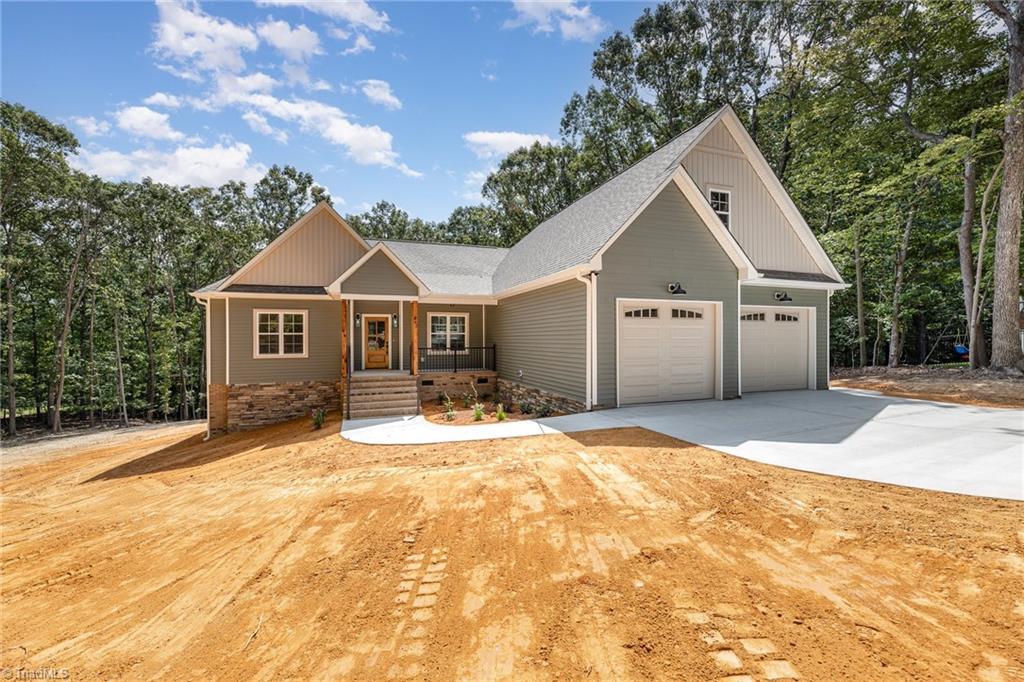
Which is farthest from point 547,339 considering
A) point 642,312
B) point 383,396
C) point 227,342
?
point 227,342

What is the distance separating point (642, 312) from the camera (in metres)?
A: 9.77

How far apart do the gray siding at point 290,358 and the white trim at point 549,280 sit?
566cm

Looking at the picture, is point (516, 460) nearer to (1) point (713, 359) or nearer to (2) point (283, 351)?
(1) point (713, 359)

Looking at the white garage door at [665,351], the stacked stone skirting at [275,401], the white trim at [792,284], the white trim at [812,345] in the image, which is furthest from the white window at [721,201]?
the stacked stone skirting at [275,401]

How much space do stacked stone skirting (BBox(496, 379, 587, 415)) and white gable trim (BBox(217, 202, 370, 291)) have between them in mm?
6655

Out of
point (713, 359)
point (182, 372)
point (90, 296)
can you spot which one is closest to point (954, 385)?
point (713, 359)

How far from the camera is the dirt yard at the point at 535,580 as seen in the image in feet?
8.00

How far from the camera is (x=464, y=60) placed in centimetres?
1243

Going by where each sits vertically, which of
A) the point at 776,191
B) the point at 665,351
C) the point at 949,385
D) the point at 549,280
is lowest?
the point at 949,385

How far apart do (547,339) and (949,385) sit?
1151 centimetres

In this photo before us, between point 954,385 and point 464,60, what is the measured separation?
16.9 m

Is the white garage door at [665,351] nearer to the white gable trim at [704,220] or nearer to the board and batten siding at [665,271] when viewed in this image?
the board and batten siding at [665,271]

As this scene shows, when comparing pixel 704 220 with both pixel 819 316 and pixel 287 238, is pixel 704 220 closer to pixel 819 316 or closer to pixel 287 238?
pixel 819 316

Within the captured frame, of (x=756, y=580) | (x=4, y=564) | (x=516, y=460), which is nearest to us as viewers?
(x=756, y=580)
